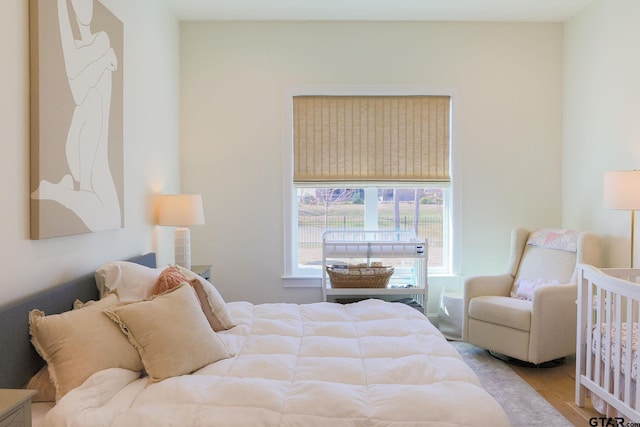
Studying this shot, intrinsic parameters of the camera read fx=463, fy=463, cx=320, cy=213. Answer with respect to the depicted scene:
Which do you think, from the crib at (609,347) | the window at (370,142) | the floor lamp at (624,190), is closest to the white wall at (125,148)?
the window at (370,142)

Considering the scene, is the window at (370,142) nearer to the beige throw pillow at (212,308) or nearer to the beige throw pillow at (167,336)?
the beige throw pillow at (212,308)

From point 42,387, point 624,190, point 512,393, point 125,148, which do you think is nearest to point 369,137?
point 624,190

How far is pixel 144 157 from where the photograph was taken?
3.34 m

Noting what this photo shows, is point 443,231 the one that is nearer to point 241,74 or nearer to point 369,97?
→ point 369,97

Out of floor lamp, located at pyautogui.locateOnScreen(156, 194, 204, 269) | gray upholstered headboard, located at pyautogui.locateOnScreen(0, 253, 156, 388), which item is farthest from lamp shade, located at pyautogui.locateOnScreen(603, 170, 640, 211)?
gray upholstered headboard, located at pyautogui.locateOnScreen(0, 253, 156, 388)

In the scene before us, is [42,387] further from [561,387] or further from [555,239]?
[555,239]

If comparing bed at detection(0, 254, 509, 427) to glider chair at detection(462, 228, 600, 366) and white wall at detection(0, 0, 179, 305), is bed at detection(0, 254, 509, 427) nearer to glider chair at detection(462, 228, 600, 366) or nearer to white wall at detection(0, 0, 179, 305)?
white wall at detection(0, 0, 179, 305)

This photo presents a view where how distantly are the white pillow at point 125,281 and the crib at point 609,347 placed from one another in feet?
7.87

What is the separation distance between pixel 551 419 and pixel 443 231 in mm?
2055

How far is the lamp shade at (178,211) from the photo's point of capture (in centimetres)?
346

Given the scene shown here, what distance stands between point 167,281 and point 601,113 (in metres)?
3.52

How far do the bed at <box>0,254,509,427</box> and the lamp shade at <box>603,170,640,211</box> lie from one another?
1.71m

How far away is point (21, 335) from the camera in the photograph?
1.78m

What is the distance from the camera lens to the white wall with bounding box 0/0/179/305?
188 centimetres
